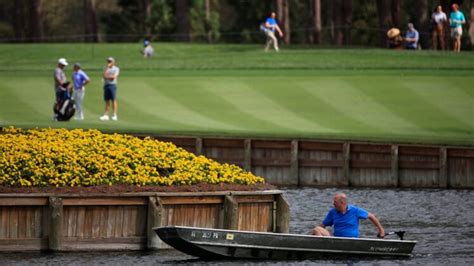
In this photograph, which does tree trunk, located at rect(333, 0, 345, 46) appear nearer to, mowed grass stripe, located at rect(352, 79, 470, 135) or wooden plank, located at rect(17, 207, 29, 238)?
mowed grass stripe, located at rect(352, 79, 470, 135)

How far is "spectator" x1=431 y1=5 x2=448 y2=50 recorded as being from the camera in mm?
69312

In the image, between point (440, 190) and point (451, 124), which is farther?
point (451, 124)

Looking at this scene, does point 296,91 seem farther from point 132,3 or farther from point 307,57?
point 132,3

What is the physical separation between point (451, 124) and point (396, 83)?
703 cm

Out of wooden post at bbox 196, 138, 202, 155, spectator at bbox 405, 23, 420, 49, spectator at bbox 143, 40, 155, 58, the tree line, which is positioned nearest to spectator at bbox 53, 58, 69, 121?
wooden post at bbox 196, 138, 202, 155

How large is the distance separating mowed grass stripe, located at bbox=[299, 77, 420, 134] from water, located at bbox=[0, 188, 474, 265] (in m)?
5.90

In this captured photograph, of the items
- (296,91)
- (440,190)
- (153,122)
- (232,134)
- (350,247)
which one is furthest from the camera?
(296,91)

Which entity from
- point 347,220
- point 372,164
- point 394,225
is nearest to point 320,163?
point 372,164

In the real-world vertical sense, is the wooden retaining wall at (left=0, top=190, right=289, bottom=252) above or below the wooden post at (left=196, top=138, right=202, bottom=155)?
above

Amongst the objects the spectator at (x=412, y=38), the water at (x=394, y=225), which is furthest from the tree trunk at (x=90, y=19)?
the water at (x=394, y=225)

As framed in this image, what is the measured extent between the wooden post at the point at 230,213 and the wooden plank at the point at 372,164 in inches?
643

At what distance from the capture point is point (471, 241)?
31812 mm

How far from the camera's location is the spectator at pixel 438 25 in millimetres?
69312

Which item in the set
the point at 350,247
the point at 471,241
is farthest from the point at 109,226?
the point at 471,241
